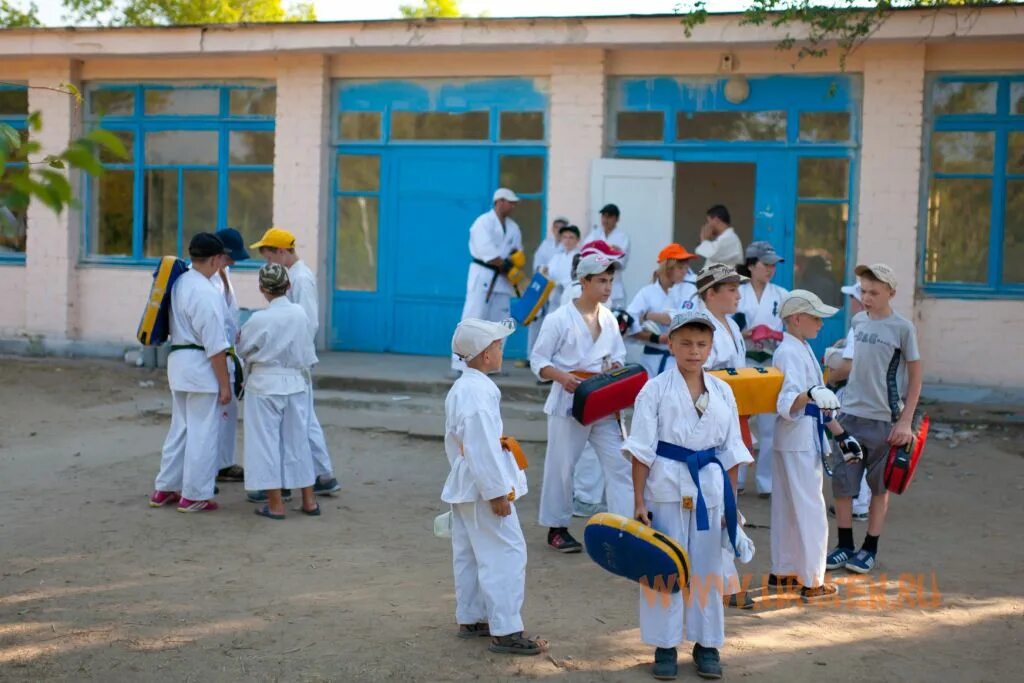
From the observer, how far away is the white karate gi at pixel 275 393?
303 inches

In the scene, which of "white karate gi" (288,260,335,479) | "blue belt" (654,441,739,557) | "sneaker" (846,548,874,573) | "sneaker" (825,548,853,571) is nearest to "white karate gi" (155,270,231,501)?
"white karate gi" (288,260,335,479)

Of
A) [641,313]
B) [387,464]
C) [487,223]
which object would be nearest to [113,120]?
[487,223]

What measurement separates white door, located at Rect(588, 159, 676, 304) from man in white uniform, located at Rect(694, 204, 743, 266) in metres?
0.98

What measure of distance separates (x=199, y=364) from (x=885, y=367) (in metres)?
4.28

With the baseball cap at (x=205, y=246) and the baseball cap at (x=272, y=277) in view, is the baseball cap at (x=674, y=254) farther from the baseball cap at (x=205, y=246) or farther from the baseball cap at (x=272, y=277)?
the baseball cap at (x=205, y=246)

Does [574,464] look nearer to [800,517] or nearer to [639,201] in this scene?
[800,517]

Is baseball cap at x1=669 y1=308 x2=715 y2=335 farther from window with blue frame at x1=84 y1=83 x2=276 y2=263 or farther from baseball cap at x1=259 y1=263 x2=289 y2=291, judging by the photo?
window with blue frame at x1=84 y1=83 x2=276 y2=263

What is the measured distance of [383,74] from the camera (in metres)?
14.0

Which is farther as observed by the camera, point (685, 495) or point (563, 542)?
point (563, 542)

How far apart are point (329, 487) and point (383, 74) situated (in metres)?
6.87

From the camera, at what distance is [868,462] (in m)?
6.91

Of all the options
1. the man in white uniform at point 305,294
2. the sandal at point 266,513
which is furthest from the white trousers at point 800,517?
the man in white uniform at point 305,294

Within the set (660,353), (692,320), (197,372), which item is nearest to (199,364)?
(197,372)

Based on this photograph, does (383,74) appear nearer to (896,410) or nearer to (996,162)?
(996,162)
